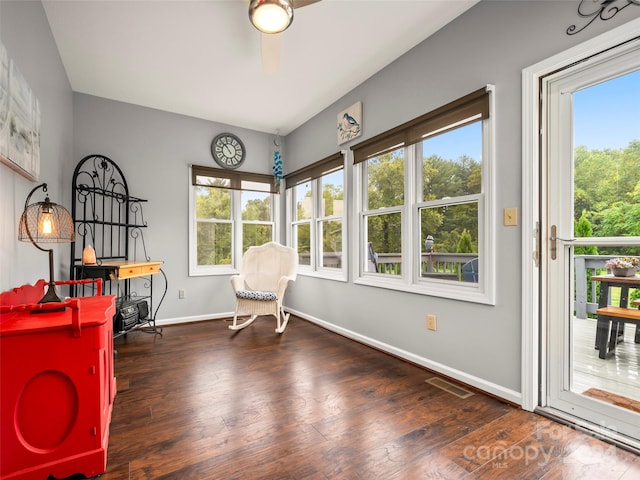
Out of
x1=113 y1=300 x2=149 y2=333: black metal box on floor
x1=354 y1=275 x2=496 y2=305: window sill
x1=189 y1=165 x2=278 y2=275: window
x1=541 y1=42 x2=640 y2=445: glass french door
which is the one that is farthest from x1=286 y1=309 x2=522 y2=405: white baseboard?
x1=113 y1=300 x2=149 y2=333: black metal box on floor

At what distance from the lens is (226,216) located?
14.8 ft

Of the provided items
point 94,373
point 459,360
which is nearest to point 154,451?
point 94,373

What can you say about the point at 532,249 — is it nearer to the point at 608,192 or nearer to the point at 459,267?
the point at 608,192

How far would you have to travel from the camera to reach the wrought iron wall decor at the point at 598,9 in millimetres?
1596

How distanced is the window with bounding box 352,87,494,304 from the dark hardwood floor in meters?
0.77

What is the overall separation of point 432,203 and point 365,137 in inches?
41.6

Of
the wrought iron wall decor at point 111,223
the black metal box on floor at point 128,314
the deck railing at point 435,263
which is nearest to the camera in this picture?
the deck railing at point 435,263

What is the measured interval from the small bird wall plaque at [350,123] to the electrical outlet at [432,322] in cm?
190

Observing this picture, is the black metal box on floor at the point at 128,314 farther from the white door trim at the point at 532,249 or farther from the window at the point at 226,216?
the white door trim at the point at 532,249

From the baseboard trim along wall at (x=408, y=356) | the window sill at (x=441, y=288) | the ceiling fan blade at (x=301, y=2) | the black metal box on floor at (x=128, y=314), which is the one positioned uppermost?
the ceiling fan blade at (x=301, y=2)

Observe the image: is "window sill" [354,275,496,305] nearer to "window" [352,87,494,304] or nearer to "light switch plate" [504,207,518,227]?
"window" [352,87,494,304]

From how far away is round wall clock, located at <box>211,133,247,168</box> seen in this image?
171 inches

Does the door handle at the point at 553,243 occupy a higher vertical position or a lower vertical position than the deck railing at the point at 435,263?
higher

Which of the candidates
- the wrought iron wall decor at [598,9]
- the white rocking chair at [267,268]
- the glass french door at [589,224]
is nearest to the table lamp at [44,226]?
the white rocking chair at [267,268]
